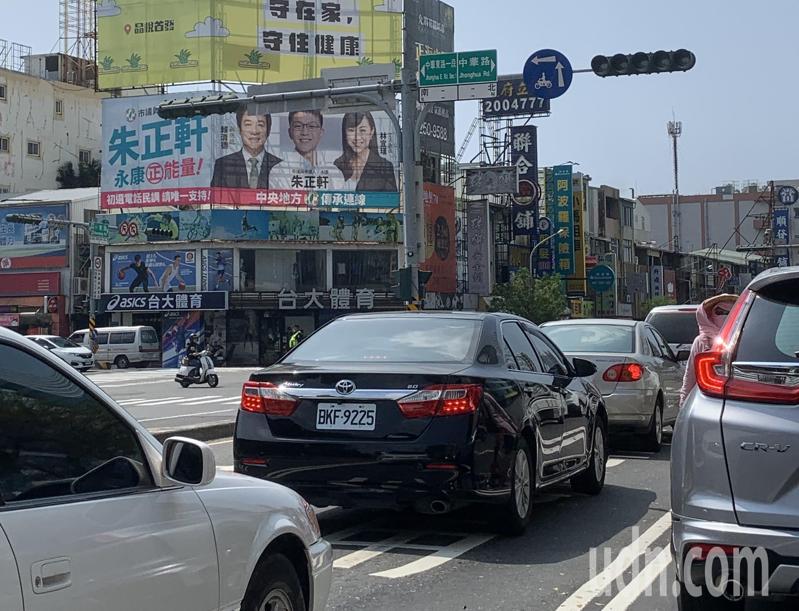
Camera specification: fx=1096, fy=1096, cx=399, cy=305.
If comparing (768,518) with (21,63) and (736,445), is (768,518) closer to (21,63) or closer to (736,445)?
(736,445)

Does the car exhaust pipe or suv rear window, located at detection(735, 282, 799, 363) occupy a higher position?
suv rear window, located at detection(735, 282, 799, 363)

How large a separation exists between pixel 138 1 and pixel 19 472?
58.3 m

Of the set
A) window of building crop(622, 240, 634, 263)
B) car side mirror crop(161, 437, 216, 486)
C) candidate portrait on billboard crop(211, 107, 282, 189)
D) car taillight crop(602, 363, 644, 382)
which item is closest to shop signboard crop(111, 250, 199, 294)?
candidate portrait on billboard crop(211, 107, 282, 189)

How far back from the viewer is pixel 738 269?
106 meters

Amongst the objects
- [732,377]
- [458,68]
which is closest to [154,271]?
[458,68]

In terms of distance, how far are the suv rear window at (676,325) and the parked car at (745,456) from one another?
12.7 meters

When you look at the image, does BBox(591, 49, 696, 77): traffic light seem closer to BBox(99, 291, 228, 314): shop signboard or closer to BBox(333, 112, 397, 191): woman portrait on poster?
BBox(99, 291, 228, 314): shop signboard

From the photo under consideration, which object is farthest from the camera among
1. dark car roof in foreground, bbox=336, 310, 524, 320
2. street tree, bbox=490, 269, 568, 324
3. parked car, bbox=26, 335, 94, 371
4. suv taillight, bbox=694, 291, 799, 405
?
street tree, bbox=490, 269, 568, 324

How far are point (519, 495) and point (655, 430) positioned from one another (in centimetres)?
584

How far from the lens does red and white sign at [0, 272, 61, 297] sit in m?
57.2

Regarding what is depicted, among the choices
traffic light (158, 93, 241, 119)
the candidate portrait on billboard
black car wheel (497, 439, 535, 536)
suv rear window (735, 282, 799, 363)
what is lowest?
black car wheel (497, 439, 535, 536)

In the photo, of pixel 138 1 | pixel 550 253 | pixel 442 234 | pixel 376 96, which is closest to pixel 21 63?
pixel 138 1

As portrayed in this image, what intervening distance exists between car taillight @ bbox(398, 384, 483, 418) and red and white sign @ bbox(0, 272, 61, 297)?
5354 centimetres

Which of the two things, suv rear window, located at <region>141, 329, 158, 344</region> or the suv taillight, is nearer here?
the suv taillight
